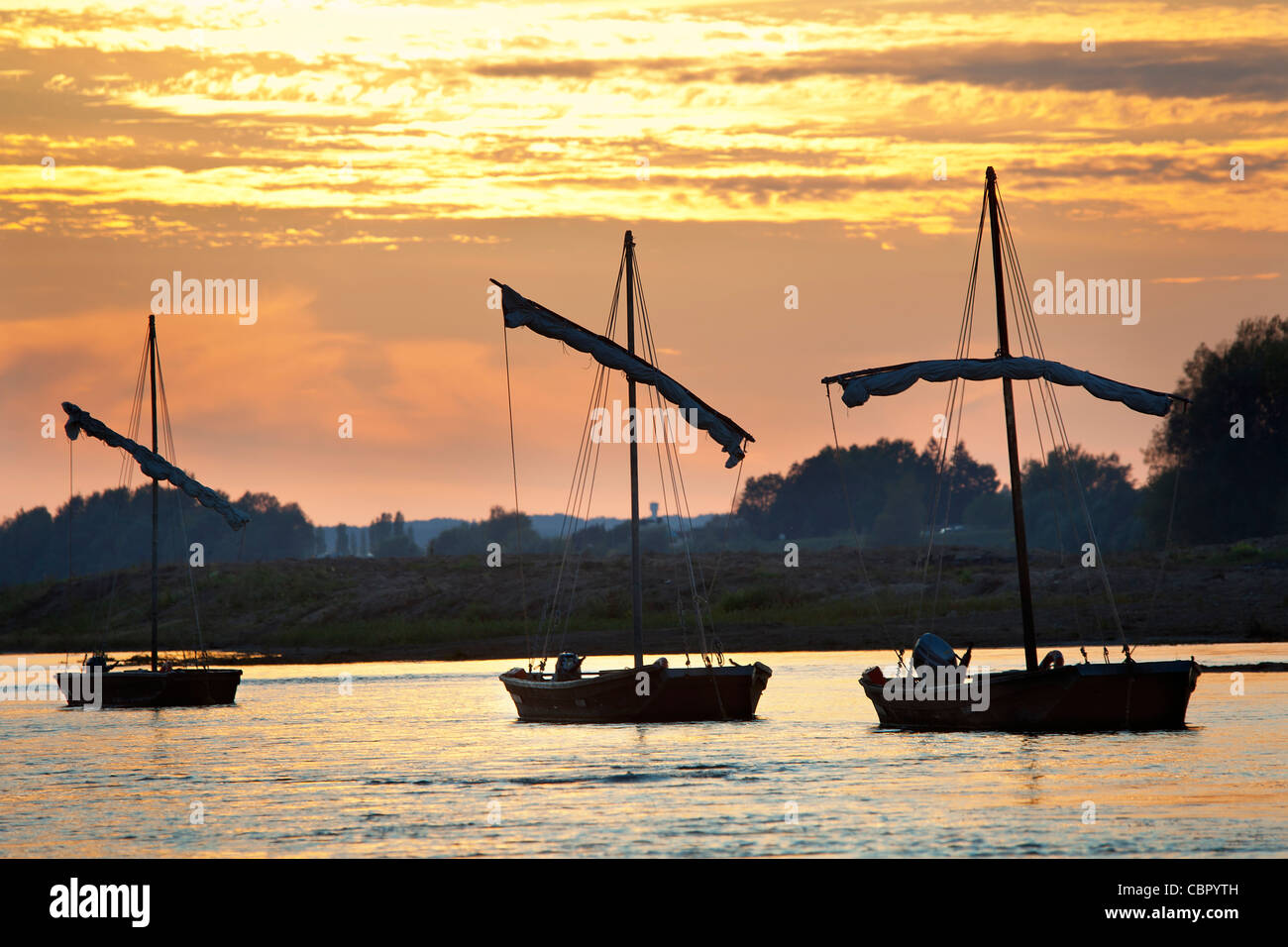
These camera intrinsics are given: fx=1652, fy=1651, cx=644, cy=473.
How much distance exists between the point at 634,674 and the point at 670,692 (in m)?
1.24

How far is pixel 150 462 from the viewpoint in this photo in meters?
71.2

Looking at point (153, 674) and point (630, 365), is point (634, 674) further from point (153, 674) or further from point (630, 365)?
point (153, 674)

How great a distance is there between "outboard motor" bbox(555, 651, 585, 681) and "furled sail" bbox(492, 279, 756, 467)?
8.78m

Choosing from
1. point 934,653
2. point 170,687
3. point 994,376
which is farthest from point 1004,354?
point 170,687

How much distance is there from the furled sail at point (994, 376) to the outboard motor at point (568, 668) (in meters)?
13.3

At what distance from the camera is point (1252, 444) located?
456 feet

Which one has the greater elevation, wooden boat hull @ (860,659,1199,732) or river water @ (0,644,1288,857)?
wooden boat hull @ (860,659,1199,732)

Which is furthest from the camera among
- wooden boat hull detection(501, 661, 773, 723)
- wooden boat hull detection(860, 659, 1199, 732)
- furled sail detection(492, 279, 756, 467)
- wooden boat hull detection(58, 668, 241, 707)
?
wooden boat hull detection(58, 668, 241, 707)

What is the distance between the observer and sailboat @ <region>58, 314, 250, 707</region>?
68.2 meters

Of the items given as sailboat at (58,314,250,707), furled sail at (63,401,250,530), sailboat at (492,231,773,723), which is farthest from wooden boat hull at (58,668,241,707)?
sailboat at (492,231,773,723)

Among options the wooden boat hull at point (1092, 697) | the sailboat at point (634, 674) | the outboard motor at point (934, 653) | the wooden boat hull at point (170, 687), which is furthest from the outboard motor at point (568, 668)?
the wooden boat hull at point (170, 687)

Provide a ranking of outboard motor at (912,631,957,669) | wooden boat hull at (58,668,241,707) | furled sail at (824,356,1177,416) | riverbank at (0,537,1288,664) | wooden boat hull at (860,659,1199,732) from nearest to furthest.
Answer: wooden boat hull at (860,659,1199,732)
outboard motor at (912,631,957,669)
furled sail at (824,356,1177,416)
wooden boat hull at (58,668,241,707)
riverbank at (0,537,1288,664)

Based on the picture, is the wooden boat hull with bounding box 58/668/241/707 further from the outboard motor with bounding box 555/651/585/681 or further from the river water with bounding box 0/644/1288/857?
the outboard motor with bounding box 555/651/585/681

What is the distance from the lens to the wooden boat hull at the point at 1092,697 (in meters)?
43.7
